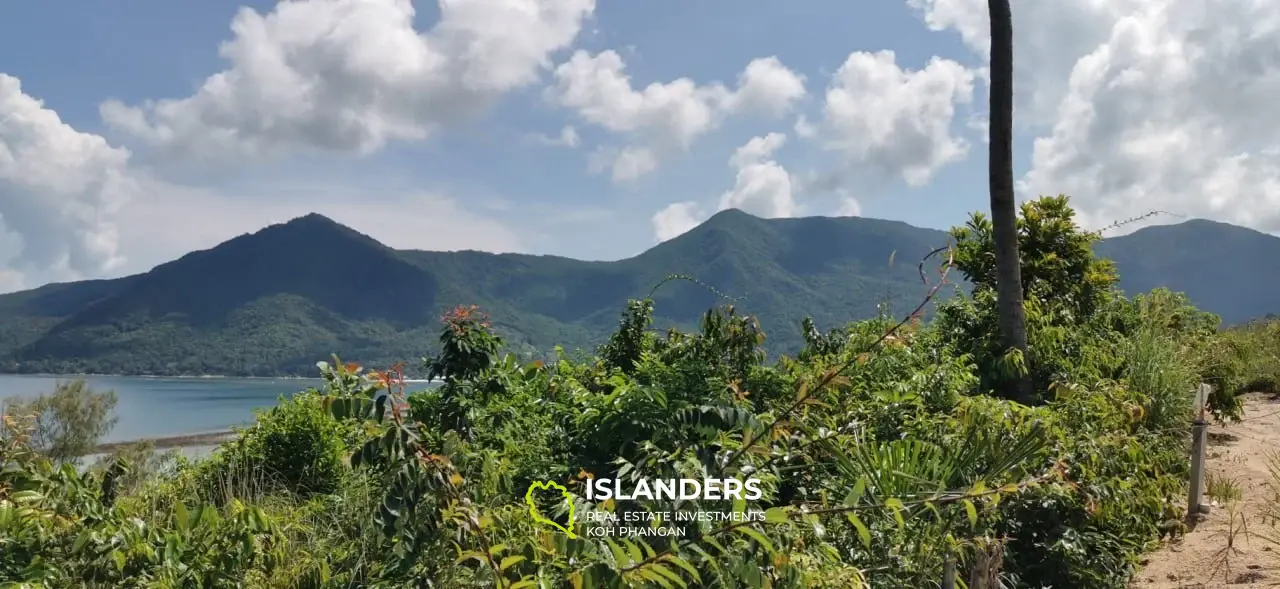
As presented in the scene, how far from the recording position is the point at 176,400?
339 ft

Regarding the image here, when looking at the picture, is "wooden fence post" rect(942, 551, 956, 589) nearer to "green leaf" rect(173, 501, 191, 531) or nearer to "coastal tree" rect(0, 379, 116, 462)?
"green leaf" rect(173, 501, 191, 531)

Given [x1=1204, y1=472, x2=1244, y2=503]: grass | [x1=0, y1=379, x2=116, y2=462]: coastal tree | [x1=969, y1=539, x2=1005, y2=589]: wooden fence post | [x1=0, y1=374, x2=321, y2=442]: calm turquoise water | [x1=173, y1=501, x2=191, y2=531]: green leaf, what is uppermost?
[x1=173, y1=501, x2=191, y2=531]: green leaf

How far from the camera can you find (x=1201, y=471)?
5637 mm

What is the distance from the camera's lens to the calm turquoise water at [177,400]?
210 ft

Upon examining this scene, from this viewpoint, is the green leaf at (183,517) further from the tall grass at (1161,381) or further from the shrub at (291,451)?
the tall grass at (1161,381)

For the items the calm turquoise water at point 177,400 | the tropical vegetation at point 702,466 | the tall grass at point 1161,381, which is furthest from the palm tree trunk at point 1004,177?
the calm turquoise water at point 177,400

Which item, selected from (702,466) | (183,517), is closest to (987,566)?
(702,466)

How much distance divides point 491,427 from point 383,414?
322cm

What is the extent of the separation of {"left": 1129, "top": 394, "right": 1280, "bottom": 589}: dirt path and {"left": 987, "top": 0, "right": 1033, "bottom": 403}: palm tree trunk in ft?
6.19

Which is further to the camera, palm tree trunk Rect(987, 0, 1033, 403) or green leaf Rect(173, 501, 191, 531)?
palm tree trunk Rect(987, 0, 1033, 403)

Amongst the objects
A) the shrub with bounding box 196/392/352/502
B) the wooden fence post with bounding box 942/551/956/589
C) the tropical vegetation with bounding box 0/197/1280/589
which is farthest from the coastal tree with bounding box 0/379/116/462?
the wooden fence post with bounding box 942/551/956/589

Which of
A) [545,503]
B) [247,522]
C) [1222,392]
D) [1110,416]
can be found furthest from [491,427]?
[1222,392]

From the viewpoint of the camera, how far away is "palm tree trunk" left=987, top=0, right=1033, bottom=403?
6758 mm

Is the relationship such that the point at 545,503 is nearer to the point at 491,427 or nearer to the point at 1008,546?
the point at 491,427
